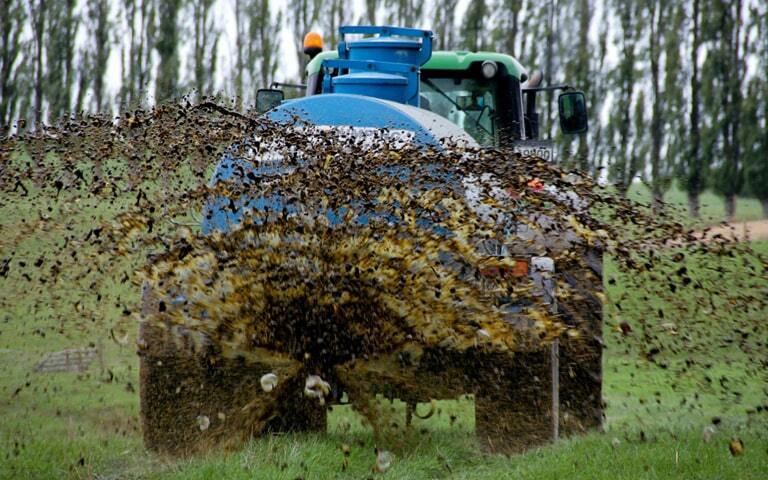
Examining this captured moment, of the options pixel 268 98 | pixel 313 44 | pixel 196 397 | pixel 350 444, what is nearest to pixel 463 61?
pixel 313 44

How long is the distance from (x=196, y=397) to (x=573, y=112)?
13.2ft

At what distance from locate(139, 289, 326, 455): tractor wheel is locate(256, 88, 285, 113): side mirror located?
329 centimetres

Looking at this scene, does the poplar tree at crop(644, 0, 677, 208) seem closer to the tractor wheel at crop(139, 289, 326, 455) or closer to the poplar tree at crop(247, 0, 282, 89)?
the poplar tree at crop(247, 0, 282, 89)

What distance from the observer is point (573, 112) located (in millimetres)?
7988

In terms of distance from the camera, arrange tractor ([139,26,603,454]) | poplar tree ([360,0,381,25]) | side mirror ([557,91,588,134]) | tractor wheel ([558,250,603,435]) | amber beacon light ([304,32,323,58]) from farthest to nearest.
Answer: poplar tree ([360,0,381,25]), amber beacon light ([304,32,323,58]), side mirror ([557,91,588,134]), tractor wheel ([558,250,603,435]), tractor ([139,26,603,454])

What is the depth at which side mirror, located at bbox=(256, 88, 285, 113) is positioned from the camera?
27.1ft

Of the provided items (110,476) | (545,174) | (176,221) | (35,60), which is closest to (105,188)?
(176,221)

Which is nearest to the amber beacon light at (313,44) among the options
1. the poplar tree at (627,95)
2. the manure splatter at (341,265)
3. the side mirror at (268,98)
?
the side mirror at (268,98)

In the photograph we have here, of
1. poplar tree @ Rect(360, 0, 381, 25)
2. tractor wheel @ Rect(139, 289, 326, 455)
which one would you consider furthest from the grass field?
poplar tree @ Rect(360, 0, 381, 25)

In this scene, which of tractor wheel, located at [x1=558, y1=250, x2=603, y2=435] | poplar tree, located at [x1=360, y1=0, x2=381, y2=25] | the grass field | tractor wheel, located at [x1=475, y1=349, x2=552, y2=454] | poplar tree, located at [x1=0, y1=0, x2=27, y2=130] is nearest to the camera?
the grass field

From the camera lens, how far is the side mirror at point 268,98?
27.1 ft

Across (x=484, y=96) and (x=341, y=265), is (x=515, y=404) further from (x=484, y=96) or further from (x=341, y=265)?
(x=484, y=96)

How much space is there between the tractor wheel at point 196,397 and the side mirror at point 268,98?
329 cm

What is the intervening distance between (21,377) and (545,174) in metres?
6.91
